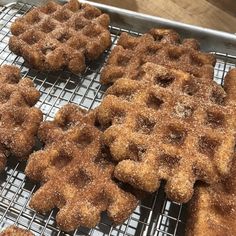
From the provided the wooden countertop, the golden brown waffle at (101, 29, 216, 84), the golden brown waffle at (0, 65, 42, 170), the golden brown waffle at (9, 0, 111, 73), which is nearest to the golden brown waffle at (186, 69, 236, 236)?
the golden brown waffle at (101, 29, 216, 84)

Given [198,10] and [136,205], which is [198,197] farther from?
[198,10]

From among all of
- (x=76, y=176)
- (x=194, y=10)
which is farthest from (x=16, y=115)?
(x=194, y=10)

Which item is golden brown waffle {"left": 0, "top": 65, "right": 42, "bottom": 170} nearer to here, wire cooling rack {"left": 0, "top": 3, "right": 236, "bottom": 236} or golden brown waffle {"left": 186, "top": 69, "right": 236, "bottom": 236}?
wire cooling rack {"left": 0, "top": 3, "right": 236, "bottom": 236}

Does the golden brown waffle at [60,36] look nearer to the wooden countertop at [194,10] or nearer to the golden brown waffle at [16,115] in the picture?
the golden brown waffle at [16,115]

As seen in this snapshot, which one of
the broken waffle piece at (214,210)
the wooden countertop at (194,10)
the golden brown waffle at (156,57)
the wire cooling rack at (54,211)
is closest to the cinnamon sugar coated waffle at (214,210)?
the broken waffle piece at (214,210)

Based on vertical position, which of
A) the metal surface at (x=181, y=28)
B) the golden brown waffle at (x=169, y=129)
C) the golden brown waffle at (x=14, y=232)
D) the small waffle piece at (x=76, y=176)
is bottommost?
the golden brown waffle at (x=14, y=232)

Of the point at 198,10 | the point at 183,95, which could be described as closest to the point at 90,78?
the point at 183,95
